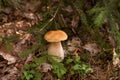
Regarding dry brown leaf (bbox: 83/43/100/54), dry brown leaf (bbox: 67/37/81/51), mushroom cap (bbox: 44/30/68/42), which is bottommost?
dry brown leaf (bbox: 83/43/100/54)

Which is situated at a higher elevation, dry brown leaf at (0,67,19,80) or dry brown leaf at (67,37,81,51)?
dry brown leaf at (67,37,81,51)

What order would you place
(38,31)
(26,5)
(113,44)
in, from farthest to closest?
1. (26,5)
2. (113,44)
3. (38,31)

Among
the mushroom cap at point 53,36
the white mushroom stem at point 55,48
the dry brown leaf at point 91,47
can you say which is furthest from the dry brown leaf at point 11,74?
the dry brown leaf at point 91,47

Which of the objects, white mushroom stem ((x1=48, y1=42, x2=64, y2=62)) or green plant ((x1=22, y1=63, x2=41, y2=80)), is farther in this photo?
white mushroom stem ((x1=48, y1=42, x2=64, y2=62))

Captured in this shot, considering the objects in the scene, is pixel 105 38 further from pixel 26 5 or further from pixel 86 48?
pixel 26 5

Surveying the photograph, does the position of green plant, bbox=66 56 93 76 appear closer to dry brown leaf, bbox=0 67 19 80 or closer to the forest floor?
the forest floor

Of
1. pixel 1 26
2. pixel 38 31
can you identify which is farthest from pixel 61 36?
pixel 1 26

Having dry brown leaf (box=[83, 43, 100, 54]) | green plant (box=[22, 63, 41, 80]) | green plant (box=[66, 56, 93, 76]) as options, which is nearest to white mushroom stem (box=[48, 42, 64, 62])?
green plant (box=[66, 56, 93, 76])

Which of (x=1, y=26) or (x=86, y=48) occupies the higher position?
(x=1, y=26)
